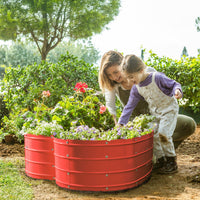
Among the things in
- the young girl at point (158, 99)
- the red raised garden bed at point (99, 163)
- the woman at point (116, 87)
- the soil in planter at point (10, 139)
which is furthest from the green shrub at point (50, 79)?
the red raised garden bed at point (99, 163)

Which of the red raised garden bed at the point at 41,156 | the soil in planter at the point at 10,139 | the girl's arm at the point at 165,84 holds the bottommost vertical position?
the soil in planter at the point at 10,139

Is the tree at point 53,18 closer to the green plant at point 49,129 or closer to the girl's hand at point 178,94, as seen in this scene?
the green plant at point 49,129

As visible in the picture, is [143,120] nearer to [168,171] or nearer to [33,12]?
[168,171]

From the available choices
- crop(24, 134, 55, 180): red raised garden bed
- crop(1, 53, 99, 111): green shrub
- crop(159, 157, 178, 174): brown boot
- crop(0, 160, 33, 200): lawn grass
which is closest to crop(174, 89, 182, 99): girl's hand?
crop(159, 157, 178, 174): brown boot

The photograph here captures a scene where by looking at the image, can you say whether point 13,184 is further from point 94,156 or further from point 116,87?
point 116,87

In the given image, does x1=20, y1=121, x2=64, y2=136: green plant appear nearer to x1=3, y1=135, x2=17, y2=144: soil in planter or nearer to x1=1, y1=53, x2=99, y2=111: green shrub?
x1=1, y1=53, x2=99, y2=111: green shrub

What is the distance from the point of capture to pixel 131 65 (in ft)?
8.44

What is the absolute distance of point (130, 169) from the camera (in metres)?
2.33

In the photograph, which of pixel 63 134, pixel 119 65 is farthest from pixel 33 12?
pixel 63 134

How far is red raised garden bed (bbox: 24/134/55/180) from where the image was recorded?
2.62 m

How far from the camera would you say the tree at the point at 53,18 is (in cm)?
923

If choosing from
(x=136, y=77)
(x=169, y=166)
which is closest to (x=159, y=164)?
(x=169, y=166)

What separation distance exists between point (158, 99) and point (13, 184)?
1669mm

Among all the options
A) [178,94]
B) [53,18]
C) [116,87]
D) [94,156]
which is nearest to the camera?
[94,156]
